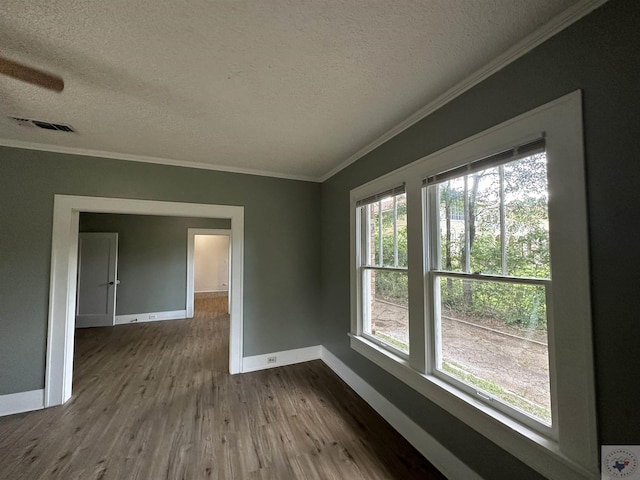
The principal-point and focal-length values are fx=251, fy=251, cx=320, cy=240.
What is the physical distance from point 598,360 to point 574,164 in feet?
2.73

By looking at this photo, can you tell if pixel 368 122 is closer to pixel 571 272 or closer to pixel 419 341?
pixel 571 272

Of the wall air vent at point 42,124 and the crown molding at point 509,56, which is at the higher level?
the wall air vent at point 42,124

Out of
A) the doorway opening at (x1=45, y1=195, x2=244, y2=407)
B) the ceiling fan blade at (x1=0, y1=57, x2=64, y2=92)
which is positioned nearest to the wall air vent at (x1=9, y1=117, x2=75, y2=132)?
the doorway opening at (x1=45, y1=195, x2=244, y2=407)

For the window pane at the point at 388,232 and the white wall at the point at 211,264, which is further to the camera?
the white wall at the point at 211,264

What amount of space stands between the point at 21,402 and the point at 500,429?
393 cm

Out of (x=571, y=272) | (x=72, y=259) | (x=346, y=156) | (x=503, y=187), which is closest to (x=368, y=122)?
(x=346, y=156)

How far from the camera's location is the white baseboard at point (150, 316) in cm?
529

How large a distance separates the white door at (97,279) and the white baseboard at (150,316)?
18 cm

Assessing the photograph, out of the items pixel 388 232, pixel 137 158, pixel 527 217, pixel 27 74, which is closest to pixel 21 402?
pixel 137 158

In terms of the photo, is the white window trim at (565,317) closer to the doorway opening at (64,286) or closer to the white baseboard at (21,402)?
the doorway opening at (64,286)

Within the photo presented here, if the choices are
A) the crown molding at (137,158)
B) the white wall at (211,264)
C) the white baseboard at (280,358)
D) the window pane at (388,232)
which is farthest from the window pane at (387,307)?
the white wall at (211,264)

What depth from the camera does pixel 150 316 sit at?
5.52m

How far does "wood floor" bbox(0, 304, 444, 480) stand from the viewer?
68.3 inches

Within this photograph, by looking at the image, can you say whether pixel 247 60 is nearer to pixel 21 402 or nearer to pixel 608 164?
pixel 608 164
